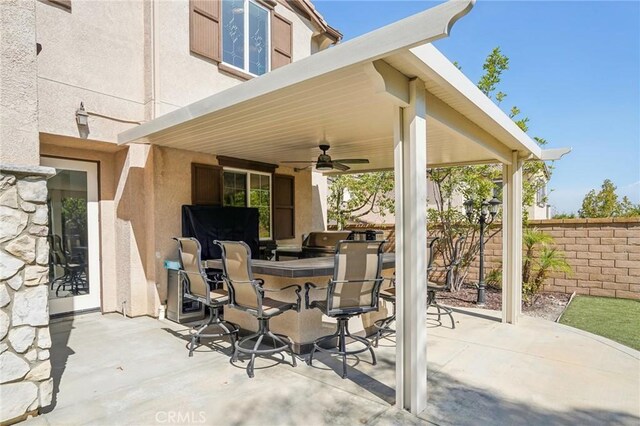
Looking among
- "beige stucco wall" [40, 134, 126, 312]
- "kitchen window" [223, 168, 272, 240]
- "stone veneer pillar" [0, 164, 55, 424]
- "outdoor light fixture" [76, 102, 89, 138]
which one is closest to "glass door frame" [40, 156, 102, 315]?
"beige stucco wall" [40, 134, 126, 312]

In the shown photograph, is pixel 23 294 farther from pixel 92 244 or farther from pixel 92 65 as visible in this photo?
pixel 92 65

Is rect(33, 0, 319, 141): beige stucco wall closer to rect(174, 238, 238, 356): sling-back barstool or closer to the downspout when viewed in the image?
the downspout

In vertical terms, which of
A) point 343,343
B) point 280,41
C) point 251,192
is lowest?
point 343,343

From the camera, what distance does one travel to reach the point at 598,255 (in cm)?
860

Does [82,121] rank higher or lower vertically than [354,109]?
higher

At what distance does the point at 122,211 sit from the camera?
6.96 m

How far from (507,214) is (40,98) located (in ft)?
25.7

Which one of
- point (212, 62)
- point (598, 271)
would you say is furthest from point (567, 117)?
point (212, 62)

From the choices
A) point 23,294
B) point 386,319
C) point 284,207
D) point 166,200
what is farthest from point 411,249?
point 284,207

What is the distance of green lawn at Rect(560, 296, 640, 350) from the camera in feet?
19.0

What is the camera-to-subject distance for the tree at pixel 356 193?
13.9m

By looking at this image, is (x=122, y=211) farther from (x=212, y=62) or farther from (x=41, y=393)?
(x=41, y=393)

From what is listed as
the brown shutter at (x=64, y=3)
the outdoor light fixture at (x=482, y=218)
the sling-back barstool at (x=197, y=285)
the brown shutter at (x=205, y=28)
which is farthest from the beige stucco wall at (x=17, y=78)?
the outdoor light fixture at (x=482, y=218)

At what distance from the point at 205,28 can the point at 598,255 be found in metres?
10.2
